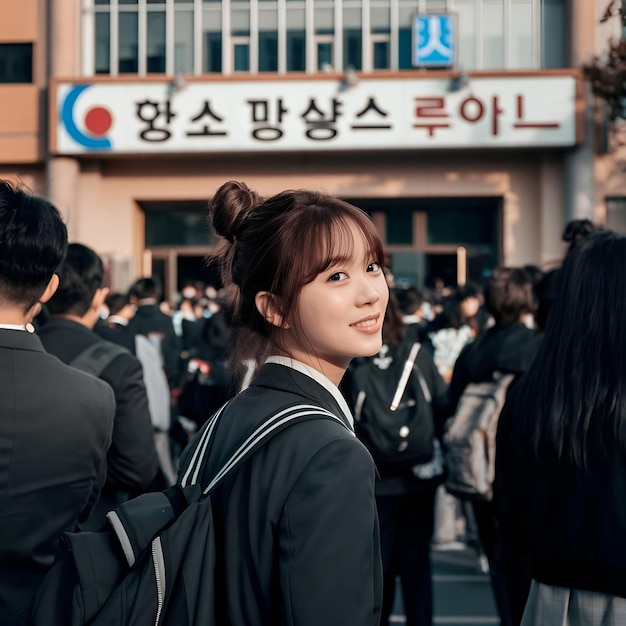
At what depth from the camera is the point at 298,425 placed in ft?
5.37

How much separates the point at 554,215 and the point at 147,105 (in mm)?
7911

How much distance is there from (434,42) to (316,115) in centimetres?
262

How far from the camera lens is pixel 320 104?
57.8ft

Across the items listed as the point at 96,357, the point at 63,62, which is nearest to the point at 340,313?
the point at 96,357

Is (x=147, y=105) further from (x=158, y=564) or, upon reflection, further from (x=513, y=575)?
(x=158, y=564)

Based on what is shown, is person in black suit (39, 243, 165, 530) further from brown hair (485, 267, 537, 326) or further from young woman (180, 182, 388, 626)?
brown hair (485, 267, 537, 326)

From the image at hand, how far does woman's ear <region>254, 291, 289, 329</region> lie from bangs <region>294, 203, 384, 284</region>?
98 millimetres

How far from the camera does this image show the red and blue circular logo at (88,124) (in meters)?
17.8

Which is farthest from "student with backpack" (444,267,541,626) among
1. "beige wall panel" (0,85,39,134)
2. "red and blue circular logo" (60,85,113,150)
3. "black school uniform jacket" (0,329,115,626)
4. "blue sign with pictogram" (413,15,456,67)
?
"beige wall panel" (0,85,39,134)

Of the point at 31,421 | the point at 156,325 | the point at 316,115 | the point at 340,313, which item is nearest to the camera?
the point at 340,313

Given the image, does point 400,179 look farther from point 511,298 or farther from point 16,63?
point 511,298

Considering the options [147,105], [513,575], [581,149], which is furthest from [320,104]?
[513,575]

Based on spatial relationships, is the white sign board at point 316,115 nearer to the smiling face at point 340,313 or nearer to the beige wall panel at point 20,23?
the beige wall panel at point 20,23

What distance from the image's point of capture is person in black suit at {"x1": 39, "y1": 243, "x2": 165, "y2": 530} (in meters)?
3.33
